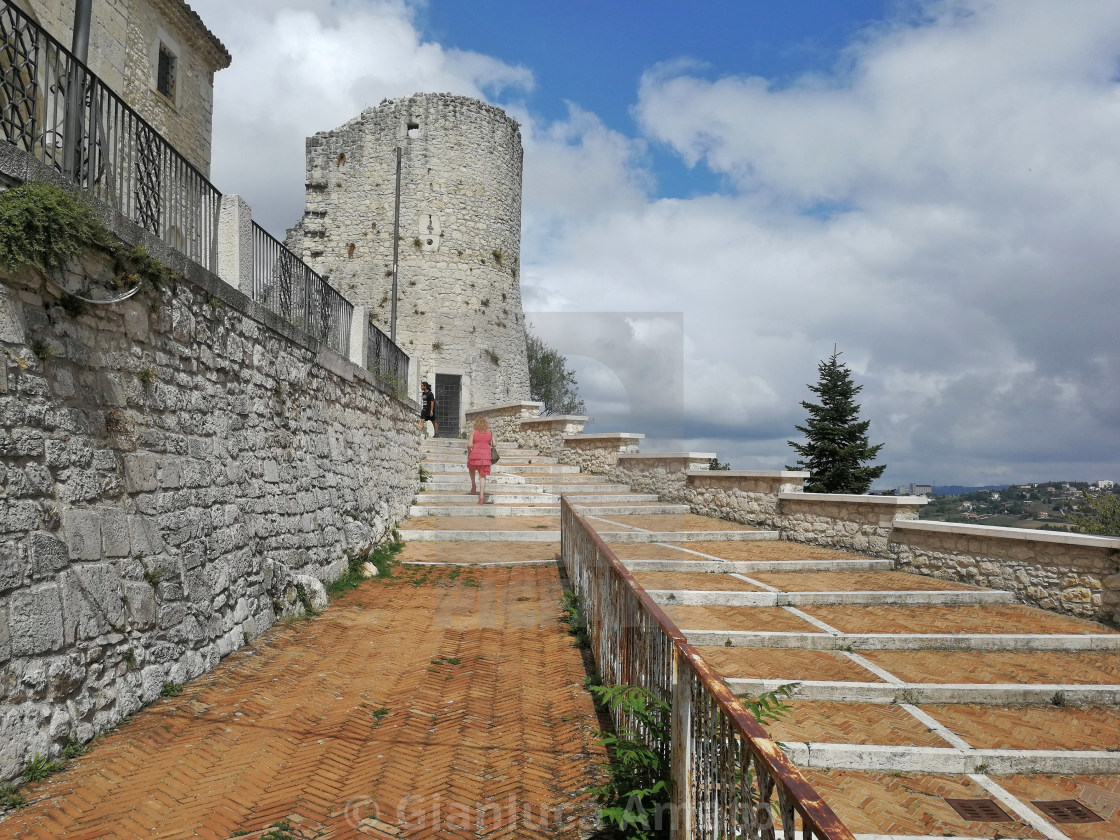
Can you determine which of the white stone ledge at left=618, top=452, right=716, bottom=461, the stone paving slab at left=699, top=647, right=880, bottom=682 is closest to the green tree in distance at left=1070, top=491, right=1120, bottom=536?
the white stone ledge at left=618, top=452, right=716, bottom=461

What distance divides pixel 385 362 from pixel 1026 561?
10.2m

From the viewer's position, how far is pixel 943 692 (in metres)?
5.57

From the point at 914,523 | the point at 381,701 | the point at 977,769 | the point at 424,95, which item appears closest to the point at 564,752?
the point at 381,701

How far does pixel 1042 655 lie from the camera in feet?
21.6

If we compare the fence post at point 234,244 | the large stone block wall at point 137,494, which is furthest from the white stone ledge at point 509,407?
the fence post at point 234,244

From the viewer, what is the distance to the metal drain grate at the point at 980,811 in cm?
394

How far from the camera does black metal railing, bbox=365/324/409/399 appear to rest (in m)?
11.4

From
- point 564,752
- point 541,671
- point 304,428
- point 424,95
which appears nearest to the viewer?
point 564,752

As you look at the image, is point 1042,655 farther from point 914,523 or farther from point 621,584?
point 621,584

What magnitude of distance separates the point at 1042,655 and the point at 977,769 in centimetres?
278

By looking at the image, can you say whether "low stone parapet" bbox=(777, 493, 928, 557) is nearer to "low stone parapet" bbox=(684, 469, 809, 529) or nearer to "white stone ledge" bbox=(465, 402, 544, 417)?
"low stone parapet" bbox=(684, 469, 809, 529)

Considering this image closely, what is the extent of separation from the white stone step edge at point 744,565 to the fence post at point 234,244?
5.68 metres

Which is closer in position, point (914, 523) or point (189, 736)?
point (189, 736)

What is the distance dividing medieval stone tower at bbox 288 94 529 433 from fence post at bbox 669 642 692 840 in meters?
23.3
